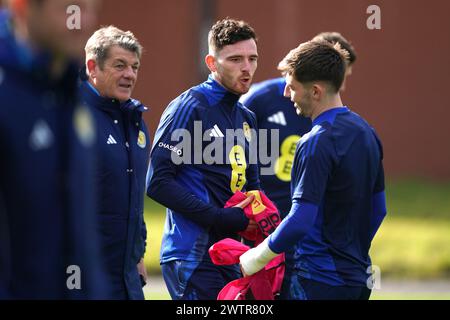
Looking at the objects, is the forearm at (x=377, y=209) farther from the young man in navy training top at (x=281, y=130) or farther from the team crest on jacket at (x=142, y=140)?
the young man in navy training top at (x=281, y=130)

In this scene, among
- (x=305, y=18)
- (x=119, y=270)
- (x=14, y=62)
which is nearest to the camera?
(x=14, y=62)

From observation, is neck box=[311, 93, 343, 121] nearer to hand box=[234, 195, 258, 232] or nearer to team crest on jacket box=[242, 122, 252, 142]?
hand box=[234, 195, 258, 232]

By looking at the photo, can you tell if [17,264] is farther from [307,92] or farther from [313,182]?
[307,92]

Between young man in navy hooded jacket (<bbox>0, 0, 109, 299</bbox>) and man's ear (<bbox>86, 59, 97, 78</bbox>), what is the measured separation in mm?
2581

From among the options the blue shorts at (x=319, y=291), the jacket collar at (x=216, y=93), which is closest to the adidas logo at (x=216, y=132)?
the jacket collar at (x=216, y=93)

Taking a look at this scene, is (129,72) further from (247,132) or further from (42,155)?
(42,155)

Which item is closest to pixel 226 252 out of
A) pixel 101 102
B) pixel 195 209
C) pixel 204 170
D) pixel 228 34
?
pixel 195 209


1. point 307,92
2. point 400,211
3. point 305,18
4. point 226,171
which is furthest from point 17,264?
point 305,18

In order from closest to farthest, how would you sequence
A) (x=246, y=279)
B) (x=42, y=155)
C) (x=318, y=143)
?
1. (x=42, y=155)
2. (x=318, y=143)
3. (x=246, y=279)

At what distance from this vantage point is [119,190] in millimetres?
5602

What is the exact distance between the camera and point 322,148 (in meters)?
4.91

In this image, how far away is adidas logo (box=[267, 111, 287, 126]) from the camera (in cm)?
721

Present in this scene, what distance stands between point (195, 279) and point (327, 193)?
3.82 ft

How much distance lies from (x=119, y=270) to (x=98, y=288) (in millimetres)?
2224
